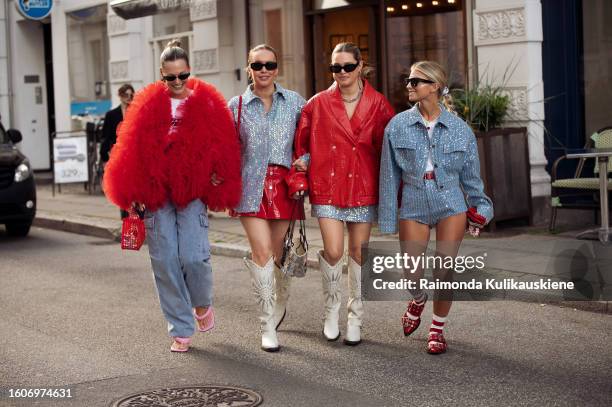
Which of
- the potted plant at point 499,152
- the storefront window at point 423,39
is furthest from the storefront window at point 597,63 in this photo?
the storefront window at point 423,39

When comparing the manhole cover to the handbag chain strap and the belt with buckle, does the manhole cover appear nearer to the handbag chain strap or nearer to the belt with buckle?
the handbag chain strap

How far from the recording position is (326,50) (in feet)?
52.4

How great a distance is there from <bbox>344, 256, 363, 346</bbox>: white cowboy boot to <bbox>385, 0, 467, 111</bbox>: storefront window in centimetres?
668

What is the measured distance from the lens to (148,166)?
22.8 feet

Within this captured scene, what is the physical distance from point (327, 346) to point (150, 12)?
10680 millimetres

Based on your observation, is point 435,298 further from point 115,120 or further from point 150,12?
point 150,12

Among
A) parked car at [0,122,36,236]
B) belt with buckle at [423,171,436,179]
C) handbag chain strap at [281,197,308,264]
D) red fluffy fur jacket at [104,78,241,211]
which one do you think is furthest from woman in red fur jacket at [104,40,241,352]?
parked car at [0,122,36,236]

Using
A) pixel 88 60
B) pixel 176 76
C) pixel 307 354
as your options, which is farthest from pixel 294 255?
pixel 88 60

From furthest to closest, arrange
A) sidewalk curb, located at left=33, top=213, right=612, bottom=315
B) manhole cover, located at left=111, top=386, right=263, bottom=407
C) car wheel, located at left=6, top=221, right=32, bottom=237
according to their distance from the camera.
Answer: car wheel, located at left=6, top=221, right=32, bottom=237, sidewalk curb, located at left=33, top=213, right=612, bottom=315, manhole cover, located at left=111, top=386, right=263, bottom=407

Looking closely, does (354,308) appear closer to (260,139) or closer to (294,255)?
(294,255)

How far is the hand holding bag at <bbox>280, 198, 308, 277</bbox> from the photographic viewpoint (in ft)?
23.9

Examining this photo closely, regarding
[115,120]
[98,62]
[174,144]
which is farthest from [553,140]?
[98,62]

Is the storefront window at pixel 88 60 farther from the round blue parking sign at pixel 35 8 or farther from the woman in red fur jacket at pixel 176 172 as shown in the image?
the woman in red fur jacket at pixel 176 172

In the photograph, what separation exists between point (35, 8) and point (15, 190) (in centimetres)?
751
